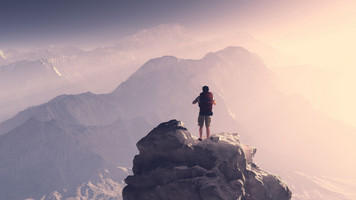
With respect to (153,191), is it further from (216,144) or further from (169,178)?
(216,144)

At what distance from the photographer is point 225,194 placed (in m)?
29.7

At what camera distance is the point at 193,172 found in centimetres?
3164

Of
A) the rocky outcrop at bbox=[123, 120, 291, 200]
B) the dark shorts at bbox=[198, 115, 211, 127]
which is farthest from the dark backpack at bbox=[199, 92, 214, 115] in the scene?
the rocky outcrop at bbox=[123, 120, 291, 200]

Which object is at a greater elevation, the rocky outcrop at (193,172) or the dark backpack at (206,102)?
the dark backpack at (206,102)

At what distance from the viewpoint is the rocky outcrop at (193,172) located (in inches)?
1204

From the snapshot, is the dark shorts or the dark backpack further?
the dark shorts

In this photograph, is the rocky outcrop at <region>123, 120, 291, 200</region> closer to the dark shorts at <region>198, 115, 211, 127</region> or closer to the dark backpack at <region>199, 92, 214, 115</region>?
the dark shorts at <region>198, 115, 211, 127</region>

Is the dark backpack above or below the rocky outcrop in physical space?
above

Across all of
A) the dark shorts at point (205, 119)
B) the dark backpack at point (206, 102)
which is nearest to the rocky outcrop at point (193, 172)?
the dark shorts at point (205, 119)

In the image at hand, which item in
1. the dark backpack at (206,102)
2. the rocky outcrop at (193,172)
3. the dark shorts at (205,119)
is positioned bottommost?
the rocky outcrop at (193,172)

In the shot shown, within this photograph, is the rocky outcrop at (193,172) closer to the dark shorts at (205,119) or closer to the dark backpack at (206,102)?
the dark shorts at (205,119)

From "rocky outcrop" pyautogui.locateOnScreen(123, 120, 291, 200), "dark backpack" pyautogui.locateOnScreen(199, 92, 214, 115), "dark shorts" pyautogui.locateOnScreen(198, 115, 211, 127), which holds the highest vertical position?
"dark backpack" pyautogui.locateOnScreen(199, 92, 214, 115)

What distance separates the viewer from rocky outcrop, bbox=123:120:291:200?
30.6 m

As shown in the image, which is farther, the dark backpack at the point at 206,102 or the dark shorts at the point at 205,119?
the dark shorts at the point at 205,119
